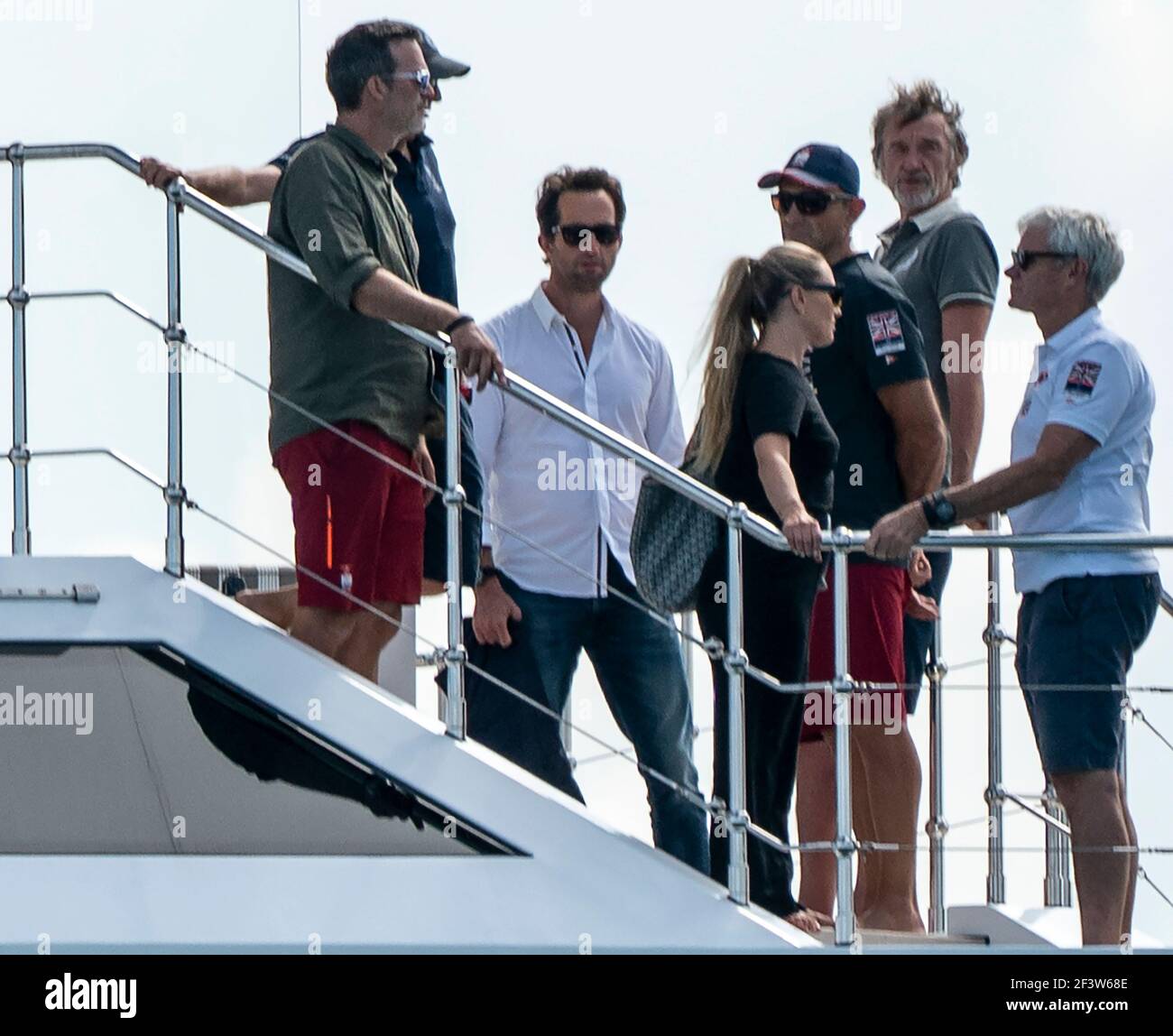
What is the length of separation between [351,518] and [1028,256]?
56.7 inches

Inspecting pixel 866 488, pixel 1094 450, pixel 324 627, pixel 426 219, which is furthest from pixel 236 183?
pixel 1094 450

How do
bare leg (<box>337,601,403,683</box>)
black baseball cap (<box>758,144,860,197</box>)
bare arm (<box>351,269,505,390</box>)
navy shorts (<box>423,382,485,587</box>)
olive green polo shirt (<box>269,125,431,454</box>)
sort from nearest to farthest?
bare arm (<box>351,269,505,390</box>) → olive green polo shirt (<box>269,125,431,454</box>) → bare leg (<box>337,601,403,683</box>) → navy shorts (<box>423,382,485,587</box>) → black baseball cap (<box>758,144,860,197</box>)

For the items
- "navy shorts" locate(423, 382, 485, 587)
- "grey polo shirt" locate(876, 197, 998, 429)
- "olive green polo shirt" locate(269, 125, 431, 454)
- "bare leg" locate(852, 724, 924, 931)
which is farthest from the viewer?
"grey polo shirt" locate(876, 197, 998, 429)

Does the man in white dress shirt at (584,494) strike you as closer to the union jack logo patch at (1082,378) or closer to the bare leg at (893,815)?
the bare leg at (893,815)

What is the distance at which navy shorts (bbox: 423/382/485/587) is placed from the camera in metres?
4.49

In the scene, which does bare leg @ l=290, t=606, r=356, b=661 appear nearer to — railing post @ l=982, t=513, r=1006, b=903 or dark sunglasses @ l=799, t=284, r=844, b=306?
dark sunglasses @ l=799, t=284, r=844, b=306

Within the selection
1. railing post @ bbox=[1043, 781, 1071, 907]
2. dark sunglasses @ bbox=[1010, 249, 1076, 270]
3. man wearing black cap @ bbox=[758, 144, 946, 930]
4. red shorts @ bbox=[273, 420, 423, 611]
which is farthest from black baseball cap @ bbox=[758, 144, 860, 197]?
railing post @ bbox=[1043, 781, 1071, 907]

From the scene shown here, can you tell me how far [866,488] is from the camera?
4.76m

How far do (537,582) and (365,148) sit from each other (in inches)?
36.9

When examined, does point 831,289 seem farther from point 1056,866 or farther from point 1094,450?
point 1056,866

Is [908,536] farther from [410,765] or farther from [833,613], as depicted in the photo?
[410,765]

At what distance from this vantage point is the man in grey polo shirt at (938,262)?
5.04 m

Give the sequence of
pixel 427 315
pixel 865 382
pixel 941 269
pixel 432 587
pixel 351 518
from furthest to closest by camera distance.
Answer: pixel 941 269 < pixel 865 382 < pixel 432 587 < pixel 351 518 < pixel 427 315

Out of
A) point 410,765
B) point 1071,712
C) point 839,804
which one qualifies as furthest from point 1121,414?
point 410,765
